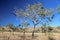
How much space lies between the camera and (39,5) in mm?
31500

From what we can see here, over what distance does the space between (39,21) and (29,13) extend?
8.20ft

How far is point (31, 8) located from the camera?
106ft

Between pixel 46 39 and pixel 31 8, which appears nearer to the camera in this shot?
pixel 46 39

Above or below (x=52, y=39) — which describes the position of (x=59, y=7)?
above

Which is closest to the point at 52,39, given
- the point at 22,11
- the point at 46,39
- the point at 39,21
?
the point at 46,39

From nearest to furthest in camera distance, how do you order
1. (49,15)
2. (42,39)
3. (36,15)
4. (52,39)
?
(42,39), (52,39), (36,15), (49,15)

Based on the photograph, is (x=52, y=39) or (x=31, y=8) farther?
(x=31, y=8)

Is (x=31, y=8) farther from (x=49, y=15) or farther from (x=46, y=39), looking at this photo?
(x=46, y=39)

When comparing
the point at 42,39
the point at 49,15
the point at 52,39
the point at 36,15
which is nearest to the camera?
the point at 42,39

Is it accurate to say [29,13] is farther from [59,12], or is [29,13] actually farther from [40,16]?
[59,12]

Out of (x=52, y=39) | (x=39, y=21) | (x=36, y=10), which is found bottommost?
(x=52, y=39)

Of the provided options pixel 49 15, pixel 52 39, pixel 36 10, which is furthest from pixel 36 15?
pixel 52 39

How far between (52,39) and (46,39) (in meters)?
1.78

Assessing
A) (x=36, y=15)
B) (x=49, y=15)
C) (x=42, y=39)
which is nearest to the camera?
(x=42, y=39)
